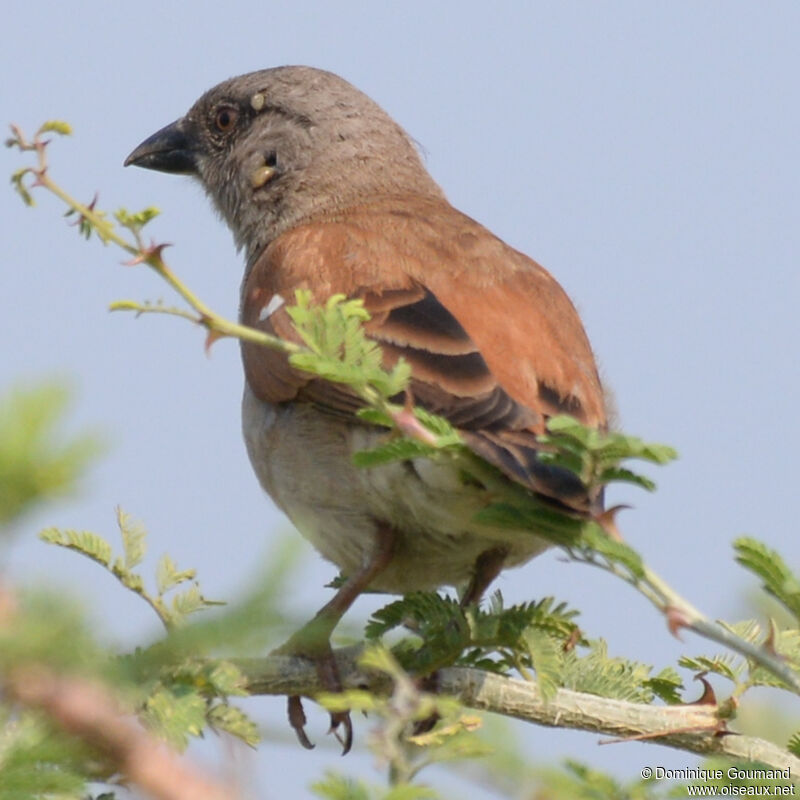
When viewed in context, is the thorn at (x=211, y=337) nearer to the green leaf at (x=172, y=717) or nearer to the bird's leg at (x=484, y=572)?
the green leaf at (x=172, y=717)

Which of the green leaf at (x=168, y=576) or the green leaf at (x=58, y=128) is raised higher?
the green leaf at (x=58, y=128)

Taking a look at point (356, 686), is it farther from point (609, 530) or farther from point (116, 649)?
point (116, 649)

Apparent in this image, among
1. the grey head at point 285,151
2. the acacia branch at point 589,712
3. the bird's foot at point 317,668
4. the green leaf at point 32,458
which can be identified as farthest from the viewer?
the grey head at point 285,151

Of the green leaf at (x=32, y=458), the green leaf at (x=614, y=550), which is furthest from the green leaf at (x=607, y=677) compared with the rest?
the green leaf at (x=32, y=458)

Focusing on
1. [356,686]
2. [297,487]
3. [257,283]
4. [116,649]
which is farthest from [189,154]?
[116,649]

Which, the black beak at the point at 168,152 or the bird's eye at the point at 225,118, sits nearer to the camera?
the bird's eye at the point at 225,118

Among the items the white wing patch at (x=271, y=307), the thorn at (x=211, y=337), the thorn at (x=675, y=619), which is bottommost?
the thorn at (x=675, y=619)

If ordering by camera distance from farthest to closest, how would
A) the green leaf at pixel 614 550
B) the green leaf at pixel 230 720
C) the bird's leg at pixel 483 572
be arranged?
the bird's leg at pixel 483 572
the green leaf at pixel 230 720
the green leaf at pixel 614 550

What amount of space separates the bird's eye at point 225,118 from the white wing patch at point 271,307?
2.46 meters

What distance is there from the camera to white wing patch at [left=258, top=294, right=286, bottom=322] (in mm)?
5320

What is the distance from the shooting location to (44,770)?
190cm

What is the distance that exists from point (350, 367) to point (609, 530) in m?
0.68

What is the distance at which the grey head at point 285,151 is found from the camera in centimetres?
693

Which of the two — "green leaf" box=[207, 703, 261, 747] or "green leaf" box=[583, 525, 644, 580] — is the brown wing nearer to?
"green leaf" box=[583, 525, 644, 580]
